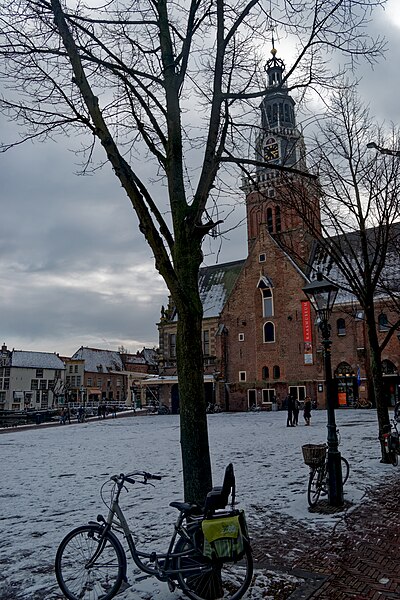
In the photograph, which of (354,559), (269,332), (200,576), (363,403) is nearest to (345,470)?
(354,559)

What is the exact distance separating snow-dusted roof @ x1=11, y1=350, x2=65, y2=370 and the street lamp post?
236ft

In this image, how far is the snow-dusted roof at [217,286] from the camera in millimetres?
51469

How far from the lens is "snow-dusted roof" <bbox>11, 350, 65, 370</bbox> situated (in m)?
75.1

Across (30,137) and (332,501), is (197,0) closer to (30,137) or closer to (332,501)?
(30,137)

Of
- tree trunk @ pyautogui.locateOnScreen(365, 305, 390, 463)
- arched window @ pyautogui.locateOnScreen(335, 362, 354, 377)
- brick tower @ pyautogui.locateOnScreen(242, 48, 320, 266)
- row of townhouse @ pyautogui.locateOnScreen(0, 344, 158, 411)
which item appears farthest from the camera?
row of townhouse @ pyautogui.locateOnScreen(0, 344, 158, 411)

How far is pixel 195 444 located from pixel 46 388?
252 feet

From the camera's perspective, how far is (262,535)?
271 inches

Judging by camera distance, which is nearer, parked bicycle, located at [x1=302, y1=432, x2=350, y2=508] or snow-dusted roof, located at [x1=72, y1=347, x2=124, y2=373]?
parked bicycle, located at [x1=302, y1=432, x2=350, y2=508]

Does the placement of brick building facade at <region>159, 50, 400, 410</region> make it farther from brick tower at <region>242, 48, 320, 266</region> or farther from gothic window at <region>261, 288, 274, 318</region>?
brick tower at <region>242, 48, 320, 266</region>

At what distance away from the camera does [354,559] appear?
582cm

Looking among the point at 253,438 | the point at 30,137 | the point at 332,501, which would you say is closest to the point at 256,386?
the point at 253,438

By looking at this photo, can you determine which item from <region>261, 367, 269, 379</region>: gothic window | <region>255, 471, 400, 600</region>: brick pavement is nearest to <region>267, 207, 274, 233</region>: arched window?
<region>261, 367, 269, 379</region>: gothic window

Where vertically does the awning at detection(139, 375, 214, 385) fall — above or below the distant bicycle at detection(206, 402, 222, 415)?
above

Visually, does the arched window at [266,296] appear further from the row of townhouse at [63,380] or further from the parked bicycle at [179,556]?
the parked bicycle at [179,556]
